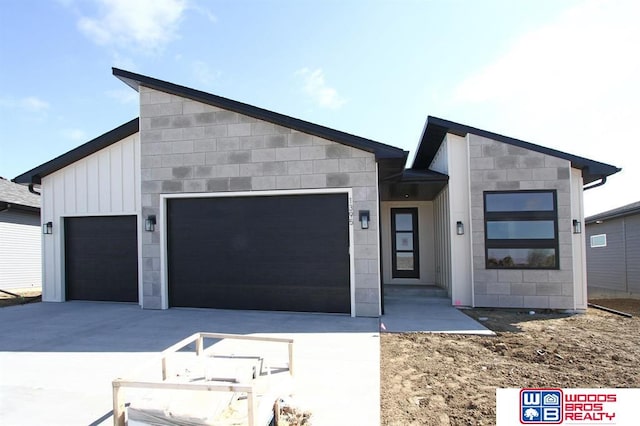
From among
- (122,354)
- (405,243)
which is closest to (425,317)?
(405,243)

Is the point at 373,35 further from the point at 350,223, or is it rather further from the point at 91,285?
A: the point at 91,285

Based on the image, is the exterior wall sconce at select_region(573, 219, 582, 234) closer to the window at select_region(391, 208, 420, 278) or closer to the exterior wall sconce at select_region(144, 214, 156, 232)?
the window at select_region(391, 208, 420, 278)

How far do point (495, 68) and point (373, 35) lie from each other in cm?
287

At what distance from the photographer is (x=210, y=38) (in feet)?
26.5

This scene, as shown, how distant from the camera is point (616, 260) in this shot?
13.2 metres

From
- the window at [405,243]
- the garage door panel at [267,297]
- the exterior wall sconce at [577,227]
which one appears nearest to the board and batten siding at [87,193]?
the garage door panel at [267,297]

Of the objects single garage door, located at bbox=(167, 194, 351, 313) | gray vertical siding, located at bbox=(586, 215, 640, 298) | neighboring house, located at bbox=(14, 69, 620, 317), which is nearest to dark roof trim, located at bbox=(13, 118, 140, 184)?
neighboring house, located at bbox=(14, 69, 620, 317)

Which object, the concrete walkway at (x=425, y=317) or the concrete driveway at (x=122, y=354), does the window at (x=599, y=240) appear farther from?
the concrete driveway at (x=122, y=354)

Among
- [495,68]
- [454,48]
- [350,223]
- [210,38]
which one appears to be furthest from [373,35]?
[350,223]

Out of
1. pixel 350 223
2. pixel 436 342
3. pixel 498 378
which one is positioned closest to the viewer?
pixel 498 378

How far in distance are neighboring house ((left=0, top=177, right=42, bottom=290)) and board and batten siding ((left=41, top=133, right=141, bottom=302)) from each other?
5306 mm

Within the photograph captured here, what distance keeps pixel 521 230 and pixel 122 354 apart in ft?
25.5

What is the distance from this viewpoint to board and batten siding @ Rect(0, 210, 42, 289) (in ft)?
41.3

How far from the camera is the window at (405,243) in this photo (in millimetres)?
10844
